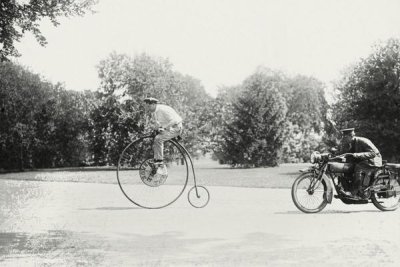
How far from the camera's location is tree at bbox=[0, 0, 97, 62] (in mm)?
10164

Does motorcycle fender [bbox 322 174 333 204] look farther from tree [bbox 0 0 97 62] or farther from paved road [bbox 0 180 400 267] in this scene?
tree [bbox 0 0 97 62]

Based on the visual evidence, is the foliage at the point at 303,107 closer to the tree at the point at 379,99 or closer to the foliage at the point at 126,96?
the foliage at the point at 126,96

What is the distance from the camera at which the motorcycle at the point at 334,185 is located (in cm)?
1051

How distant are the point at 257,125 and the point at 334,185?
39.4 metres

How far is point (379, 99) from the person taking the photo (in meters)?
28.0

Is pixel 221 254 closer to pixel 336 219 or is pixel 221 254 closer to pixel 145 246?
pixel 145 246

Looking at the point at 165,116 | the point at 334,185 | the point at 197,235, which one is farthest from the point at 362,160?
the point at 197,235

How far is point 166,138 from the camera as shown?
10.6 meters

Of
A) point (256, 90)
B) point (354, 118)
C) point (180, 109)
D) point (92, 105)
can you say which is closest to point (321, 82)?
point (256, 90)

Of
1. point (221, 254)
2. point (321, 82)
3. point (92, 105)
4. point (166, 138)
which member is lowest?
point (221, 254)

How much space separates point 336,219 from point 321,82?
211 feet

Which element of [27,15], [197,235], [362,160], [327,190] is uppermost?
[27,15]

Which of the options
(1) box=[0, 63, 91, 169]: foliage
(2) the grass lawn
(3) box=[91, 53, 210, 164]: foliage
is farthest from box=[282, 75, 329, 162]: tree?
(2) the grass lawn

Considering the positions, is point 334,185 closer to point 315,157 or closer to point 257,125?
point 315,157
